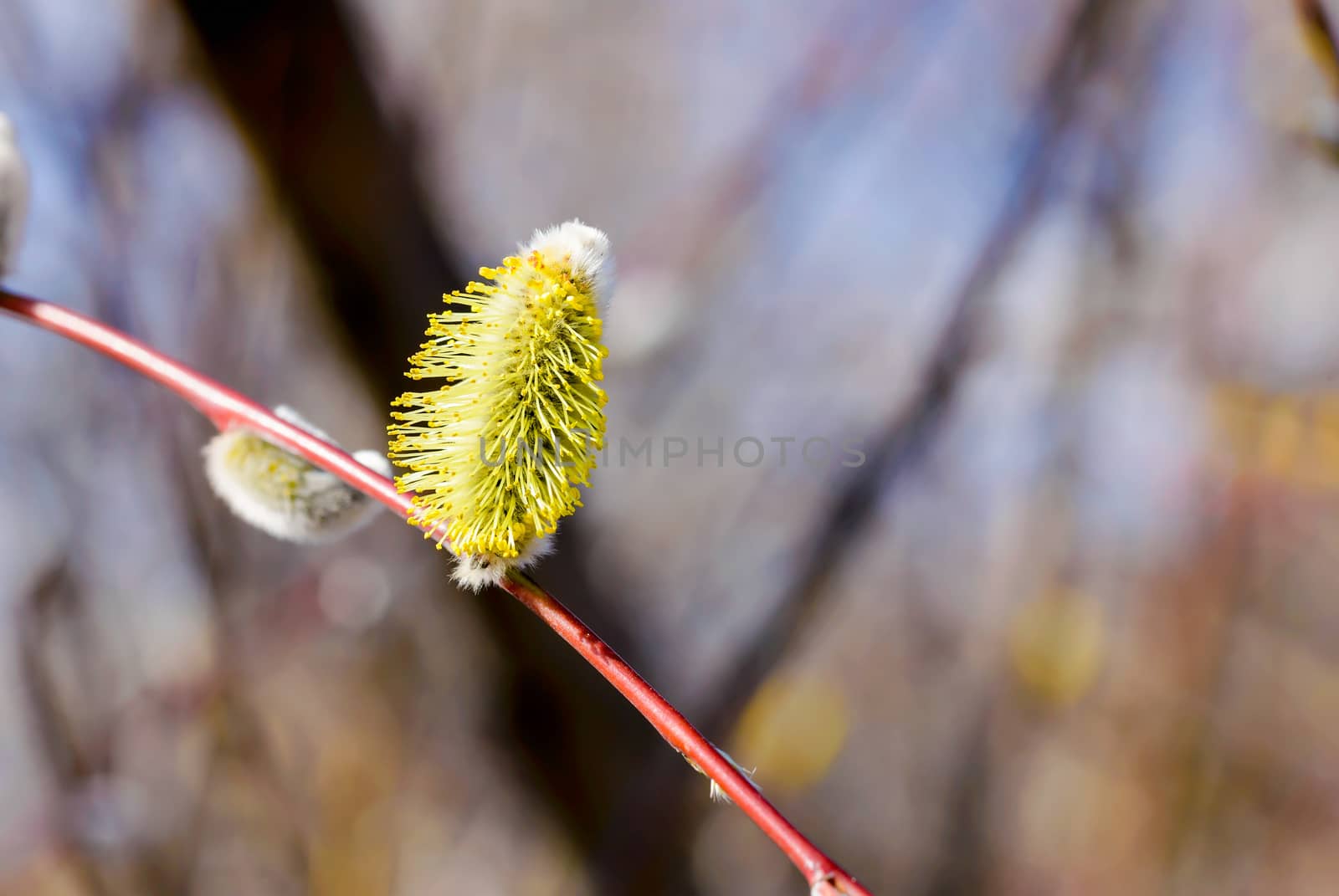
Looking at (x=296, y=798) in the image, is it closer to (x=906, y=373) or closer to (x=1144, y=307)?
(x=906, y=373)

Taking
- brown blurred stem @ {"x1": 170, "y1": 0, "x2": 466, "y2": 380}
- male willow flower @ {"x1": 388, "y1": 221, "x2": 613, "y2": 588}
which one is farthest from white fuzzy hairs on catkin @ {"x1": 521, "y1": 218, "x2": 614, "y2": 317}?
brown blurred stem @ {"x1": 170, "y1": 0, "x2": 466, "y2": 380}

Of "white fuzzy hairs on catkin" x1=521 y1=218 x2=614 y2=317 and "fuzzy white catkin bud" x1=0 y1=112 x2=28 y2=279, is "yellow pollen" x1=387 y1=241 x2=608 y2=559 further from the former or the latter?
"fuzzy white catkin bud" x1=0 y1=112 x2=28 y2=279

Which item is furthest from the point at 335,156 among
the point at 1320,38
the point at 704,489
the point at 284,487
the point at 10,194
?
the point at 704,489

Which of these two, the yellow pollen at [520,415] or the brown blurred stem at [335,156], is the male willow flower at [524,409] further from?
the brown blurred stem at [335,156]

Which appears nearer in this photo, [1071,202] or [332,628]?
[1071,202]

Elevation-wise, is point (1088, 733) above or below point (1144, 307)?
below

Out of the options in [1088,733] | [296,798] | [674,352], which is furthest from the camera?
[1088,733]

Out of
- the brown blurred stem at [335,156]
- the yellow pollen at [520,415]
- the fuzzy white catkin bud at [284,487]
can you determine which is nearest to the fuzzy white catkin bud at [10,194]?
the fuzzy white catkin bud at [284,487]

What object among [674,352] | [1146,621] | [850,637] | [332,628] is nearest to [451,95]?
[674,352]
